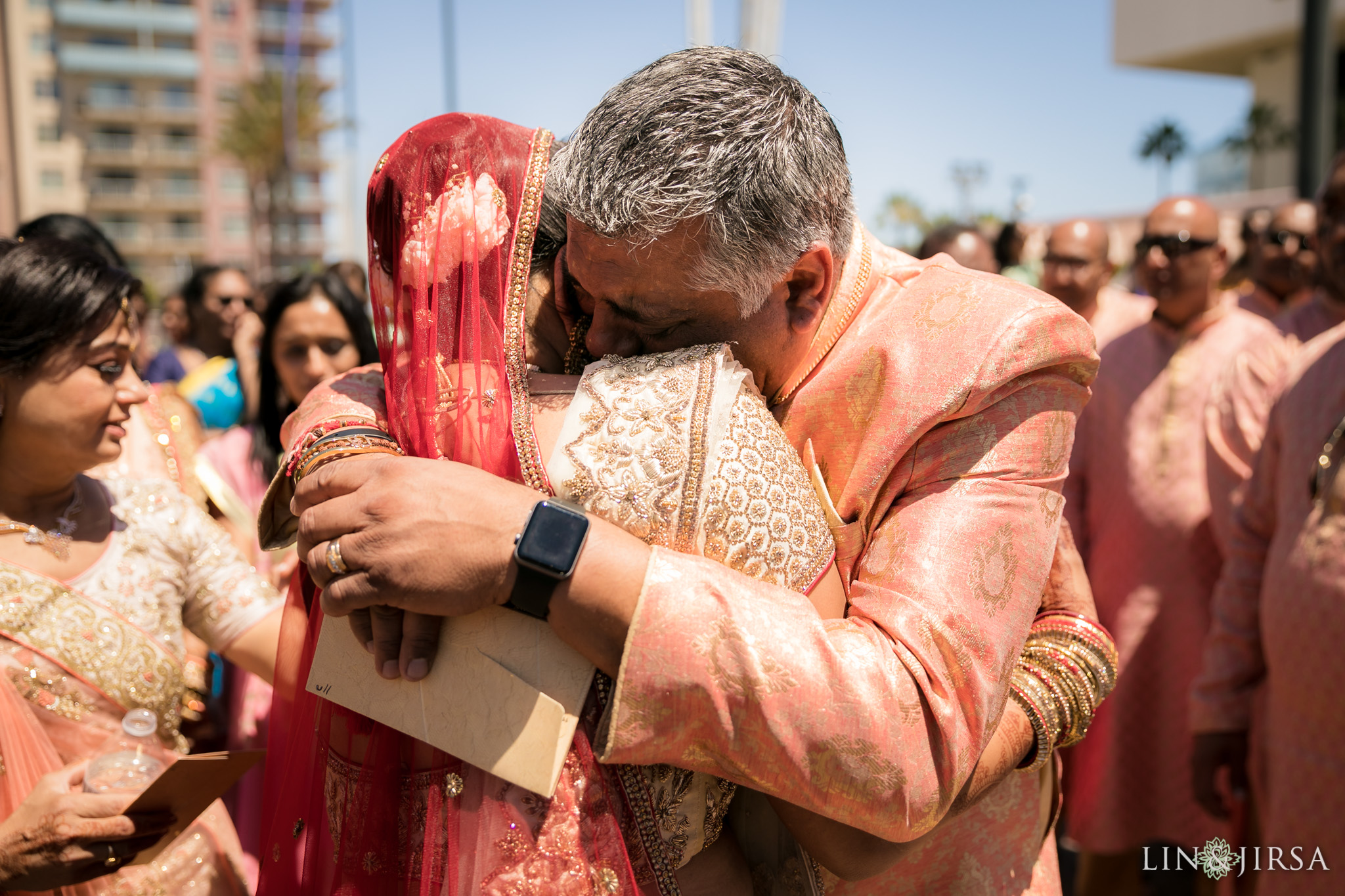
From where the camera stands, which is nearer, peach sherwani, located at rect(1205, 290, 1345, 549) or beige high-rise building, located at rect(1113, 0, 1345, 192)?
peach sherwani, located at rect(1205, 290, 1345, 549)

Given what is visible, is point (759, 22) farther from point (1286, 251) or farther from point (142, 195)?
point (142, 195)

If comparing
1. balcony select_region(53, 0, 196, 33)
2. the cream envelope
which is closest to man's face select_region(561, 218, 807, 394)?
the cream envelope

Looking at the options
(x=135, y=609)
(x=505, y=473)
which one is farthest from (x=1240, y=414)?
(x=135, y=609)

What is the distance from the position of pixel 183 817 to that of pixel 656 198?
1345 millimetres

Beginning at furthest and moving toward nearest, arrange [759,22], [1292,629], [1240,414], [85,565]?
[759,22], [1240,414], [1292,629], [85,565]

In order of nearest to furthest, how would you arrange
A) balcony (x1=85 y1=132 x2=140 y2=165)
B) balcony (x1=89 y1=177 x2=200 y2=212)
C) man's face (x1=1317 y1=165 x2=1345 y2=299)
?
man's face (x1=1317 y1=165 x2=1345 y2=299) → balcony (x1=85 y1=132 x2=140 y2=165) → balcony (x1=89 y1=177 x2=200 y2=212)

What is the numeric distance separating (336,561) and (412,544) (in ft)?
0.38

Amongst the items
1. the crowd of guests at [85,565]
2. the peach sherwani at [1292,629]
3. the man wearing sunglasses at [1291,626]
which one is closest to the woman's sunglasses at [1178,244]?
the man wearing sunglasses at [1291,626]

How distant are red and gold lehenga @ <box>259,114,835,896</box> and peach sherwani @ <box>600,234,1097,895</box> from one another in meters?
A: 0.08

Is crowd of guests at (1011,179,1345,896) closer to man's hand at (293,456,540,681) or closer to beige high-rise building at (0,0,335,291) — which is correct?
man's hand at (293,456,540,681)

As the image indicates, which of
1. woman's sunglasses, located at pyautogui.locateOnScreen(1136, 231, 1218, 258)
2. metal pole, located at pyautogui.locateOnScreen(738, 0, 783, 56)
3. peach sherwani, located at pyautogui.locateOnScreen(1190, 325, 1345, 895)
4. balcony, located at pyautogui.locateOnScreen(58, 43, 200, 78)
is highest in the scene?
balcony, located at pyautogui.locateOnScreen(58, 43, 200, 78)

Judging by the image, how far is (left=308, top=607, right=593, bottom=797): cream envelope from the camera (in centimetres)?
113

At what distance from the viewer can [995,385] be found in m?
1.30

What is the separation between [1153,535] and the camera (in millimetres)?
4082
